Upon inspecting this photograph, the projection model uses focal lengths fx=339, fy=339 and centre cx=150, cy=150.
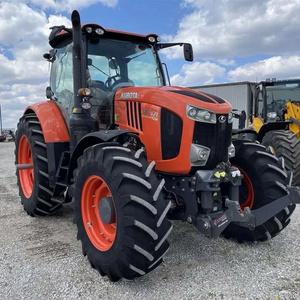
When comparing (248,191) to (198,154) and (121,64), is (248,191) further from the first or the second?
(121,64)

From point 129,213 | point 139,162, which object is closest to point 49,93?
point 139,162

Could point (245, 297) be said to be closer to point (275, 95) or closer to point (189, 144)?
point (189, 144)

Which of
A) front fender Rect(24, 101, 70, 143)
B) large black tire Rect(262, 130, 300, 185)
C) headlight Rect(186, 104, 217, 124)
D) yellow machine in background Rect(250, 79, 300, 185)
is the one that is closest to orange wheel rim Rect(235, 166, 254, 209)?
headlight Rect(186, 104, 217, 124)

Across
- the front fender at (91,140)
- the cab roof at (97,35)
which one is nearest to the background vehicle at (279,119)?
the cab roof at (97,35)

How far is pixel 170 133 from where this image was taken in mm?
3225

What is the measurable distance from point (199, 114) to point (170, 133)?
0.33 m

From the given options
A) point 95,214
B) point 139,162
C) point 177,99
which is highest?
point 177,99

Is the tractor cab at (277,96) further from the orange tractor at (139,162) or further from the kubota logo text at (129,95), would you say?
the kubota logo text at (129,95)

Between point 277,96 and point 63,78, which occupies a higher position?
point 63,78

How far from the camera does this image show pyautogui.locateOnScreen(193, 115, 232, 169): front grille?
3.16 meters

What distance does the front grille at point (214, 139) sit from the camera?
3164 mm

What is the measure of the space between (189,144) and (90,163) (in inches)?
37.4

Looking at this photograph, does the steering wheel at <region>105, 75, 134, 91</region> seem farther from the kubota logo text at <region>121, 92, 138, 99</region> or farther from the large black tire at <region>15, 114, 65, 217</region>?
the large black tire at <region>15, 114, 65, 217</region>

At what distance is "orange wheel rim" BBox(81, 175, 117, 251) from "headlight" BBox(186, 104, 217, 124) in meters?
1.09
